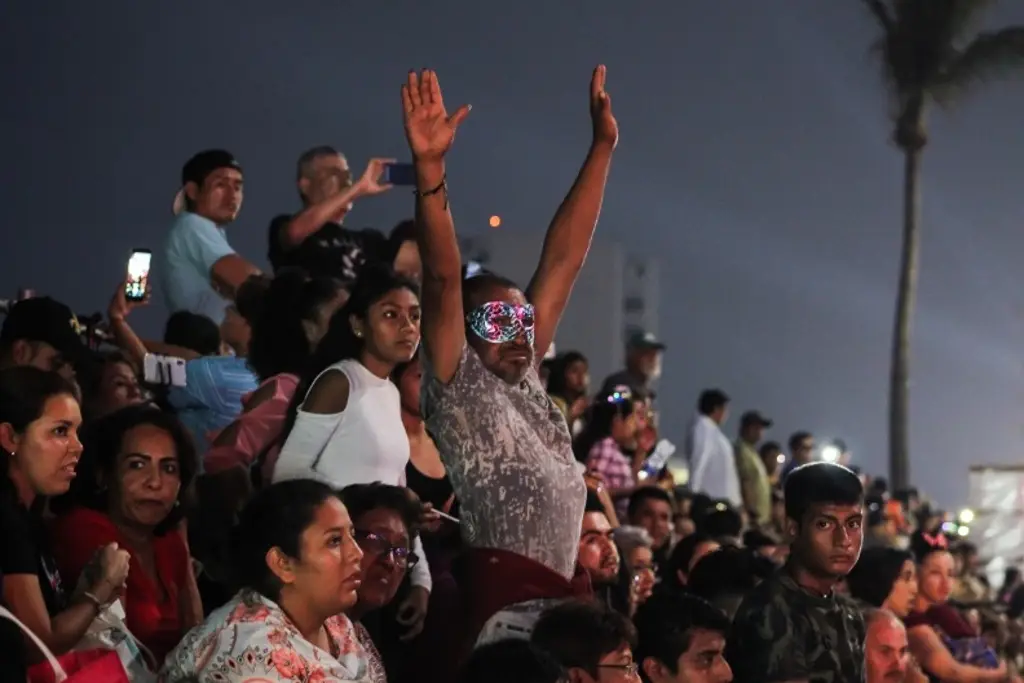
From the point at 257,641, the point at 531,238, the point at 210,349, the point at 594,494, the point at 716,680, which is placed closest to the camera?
the point at 257,641

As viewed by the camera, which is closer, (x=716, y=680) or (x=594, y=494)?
(x=716, y=680)

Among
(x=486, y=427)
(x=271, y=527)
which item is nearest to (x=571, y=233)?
(x=486, y=427)

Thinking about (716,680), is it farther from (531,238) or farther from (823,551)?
(531,238)

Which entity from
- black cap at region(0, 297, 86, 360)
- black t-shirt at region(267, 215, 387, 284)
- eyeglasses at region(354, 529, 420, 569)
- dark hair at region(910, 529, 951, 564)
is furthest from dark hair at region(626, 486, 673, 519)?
eyeglasses at region(354, 529, 420, 569)

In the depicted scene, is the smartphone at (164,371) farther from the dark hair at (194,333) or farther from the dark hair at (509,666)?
the dark hair at (509,666)

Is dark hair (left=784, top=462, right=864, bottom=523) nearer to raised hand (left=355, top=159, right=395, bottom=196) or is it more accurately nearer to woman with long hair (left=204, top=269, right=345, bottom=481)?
woman with long hair (left=204, top=269, right=345, bottom=481)

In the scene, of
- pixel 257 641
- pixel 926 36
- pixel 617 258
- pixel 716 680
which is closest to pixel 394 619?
pixel 716 680

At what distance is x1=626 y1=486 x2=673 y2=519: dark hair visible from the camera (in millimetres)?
7973

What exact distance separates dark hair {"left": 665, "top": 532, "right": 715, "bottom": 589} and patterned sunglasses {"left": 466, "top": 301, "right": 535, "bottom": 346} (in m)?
3.06

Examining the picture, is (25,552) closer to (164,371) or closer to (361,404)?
(361,404)

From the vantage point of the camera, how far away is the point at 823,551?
486 cm

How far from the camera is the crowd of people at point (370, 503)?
3.90 metres

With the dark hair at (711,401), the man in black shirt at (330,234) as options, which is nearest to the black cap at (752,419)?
the dark hair at (711,401)

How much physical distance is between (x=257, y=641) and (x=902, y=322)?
62.1 ft
